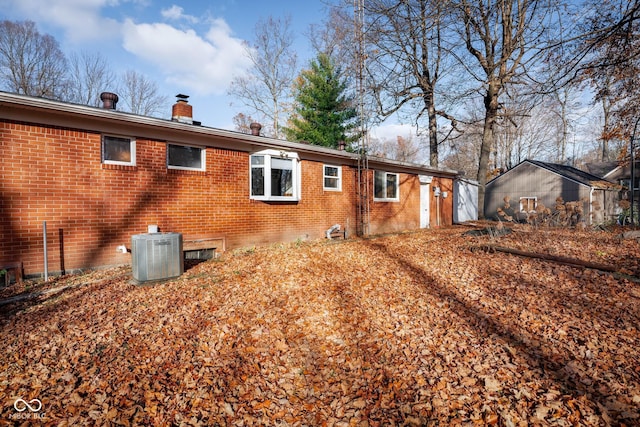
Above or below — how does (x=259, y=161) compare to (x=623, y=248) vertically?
above

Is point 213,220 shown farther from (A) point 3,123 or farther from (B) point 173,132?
(A) point 3,123

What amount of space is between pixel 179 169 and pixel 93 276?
2.93 metres

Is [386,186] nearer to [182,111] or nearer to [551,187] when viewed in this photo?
[182,111]

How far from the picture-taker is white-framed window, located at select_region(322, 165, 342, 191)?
432 inches

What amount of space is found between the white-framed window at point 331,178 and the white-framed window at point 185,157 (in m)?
4.29

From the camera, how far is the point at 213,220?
819cm

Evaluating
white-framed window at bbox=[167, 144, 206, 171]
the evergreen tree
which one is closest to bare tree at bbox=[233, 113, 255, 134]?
the evergreen tree

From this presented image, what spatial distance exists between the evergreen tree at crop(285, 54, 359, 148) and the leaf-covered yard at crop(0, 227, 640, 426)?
17988 millimetres

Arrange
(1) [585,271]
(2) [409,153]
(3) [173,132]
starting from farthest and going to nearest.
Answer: (2) [409,153] → (3) [173,132] → (1) [585,271]

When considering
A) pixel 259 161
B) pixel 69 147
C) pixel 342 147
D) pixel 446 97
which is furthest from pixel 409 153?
pixel 69 147

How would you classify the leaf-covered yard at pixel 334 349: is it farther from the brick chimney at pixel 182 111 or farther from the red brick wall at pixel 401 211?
the red brick wall at pixel 401 211

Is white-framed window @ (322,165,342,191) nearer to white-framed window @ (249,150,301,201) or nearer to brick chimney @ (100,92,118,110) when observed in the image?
white-framed window @ (249,150,301,201)

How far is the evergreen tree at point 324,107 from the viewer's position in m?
22.2

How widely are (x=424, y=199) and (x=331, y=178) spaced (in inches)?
257
